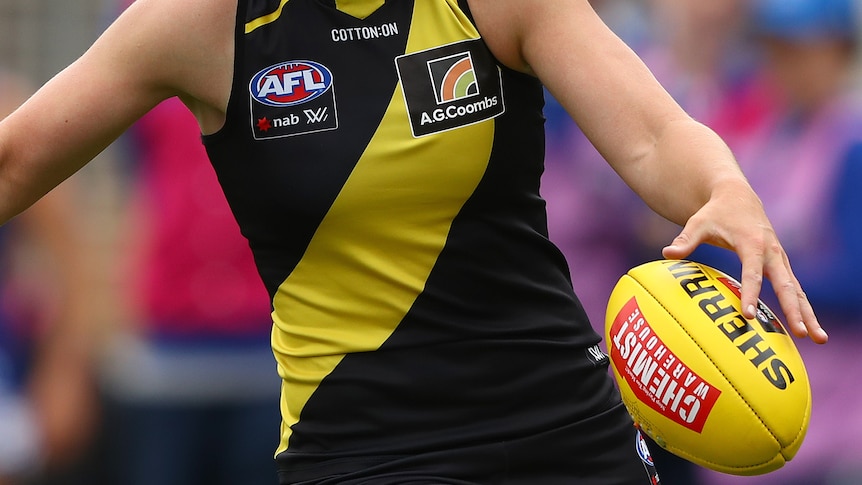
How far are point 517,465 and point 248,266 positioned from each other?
11.5 feet

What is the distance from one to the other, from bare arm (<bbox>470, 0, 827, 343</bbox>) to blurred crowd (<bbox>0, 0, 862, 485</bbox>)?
10.3 ft

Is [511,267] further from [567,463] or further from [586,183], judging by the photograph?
[586,183]

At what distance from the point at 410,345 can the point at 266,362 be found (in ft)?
11.3

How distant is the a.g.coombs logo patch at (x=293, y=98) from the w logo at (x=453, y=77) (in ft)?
0.77

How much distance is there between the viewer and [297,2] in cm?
333

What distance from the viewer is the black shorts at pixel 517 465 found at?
130 inches

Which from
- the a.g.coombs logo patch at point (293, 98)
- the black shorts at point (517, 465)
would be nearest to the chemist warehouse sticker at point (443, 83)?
the a.g.coombs logo patch at point (293, 98)

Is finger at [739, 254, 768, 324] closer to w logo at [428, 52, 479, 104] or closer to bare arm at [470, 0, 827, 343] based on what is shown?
bare arm at [470, 0, 827, 343]

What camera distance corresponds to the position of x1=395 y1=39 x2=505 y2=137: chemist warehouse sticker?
3.30 meters

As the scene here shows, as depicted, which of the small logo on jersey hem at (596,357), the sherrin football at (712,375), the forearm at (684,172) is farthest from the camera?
the small logo on jersey hem at (596,357)

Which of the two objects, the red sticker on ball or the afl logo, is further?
the afl logo

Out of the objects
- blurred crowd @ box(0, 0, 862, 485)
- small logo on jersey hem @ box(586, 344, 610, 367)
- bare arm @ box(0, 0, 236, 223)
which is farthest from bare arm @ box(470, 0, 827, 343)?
blurred crowd @ box(0, 0, 862, 485)

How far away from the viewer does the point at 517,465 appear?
3.35 metres

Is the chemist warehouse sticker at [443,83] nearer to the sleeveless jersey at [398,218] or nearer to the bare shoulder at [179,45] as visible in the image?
the sleeveless jersey at [398,218]
